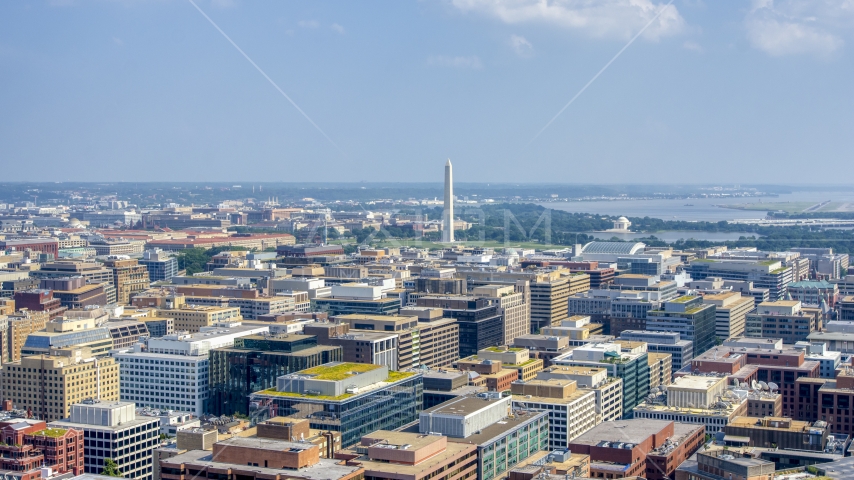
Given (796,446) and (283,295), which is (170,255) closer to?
(283,295)

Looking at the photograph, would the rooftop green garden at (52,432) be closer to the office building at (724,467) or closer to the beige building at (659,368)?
the office building at (724,467)

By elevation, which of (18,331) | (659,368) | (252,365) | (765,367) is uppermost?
(252,365)

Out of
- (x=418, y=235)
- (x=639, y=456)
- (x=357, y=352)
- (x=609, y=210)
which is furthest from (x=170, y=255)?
(x=609, y=210)

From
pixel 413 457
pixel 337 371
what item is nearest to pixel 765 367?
pixel 337 371

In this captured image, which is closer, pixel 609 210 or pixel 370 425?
pixel 370 425

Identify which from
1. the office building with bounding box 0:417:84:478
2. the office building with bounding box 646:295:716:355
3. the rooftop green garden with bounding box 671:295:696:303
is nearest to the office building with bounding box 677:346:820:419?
the office building with bounding box 646:295:716:355

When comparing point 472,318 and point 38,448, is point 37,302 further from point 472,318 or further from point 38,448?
point 38,448
